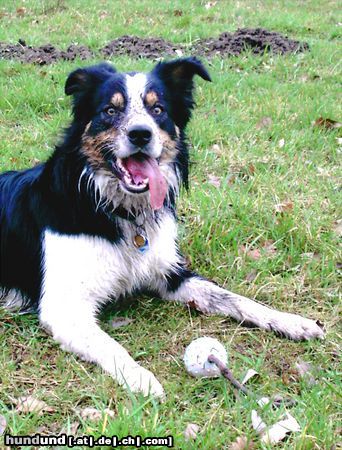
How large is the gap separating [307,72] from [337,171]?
2.57m

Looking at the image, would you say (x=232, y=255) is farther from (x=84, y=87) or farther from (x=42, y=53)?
(x=42, y=53)

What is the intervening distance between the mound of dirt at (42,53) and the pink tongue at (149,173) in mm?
4408

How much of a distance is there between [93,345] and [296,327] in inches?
42.7

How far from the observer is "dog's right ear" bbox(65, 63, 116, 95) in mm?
3076

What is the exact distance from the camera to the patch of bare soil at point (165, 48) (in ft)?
23.5

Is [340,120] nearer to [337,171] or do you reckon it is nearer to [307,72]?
[337,171]

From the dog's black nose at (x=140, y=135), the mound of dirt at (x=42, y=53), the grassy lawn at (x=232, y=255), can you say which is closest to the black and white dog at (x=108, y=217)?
the dog's black nose at (x=140, y=135)

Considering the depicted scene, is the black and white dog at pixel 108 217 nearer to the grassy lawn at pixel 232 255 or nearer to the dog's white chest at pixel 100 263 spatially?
the dog's white chest at pixel 100 263

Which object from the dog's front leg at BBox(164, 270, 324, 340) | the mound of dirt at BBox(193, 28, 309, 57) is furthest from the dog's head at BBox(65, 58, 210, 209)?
the mound of dirt at BBox(193, 28, 309, 57)

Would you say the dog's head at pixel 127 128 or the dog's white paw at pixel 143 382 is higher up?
the dog's head at pixel 127 128

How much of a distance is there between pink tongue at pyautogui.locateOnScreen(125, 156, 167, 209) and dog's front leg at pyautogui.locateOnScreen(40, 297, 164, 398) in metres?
0.69

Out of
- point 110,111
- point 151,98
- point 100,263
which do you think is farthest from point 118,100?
point 100,263

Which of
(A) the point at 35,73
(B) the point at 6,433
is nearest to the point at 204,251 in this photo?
(B) the point at 6,433

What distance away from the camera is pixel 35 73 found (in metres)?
6.37
